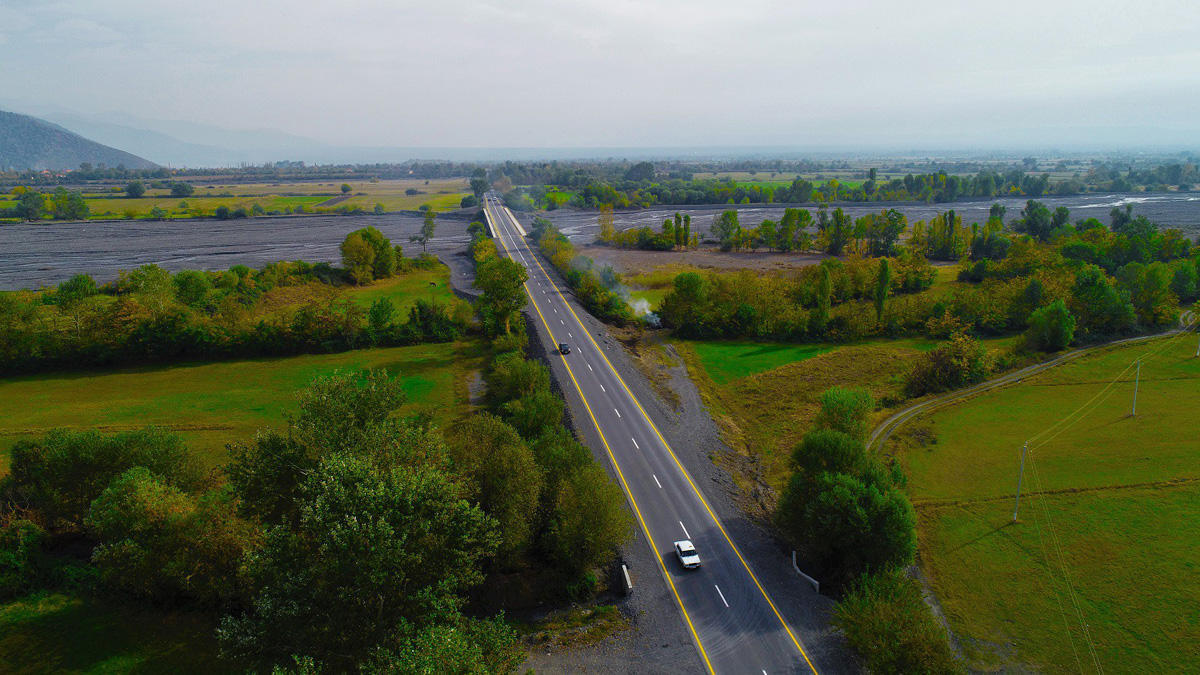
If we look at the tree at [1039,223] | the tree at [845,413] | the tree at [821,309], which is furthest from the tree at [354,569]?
the tree at [1039,223]

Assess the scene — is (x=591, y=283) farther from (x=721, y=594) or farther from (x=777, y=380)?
(x=721, y=594)

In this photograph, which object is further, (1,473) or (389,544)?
(1,473)

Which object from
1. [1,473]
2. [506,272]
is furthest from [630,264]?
[1,473]

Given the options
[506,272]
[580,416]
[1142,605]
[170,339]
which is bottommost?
[1142,605]

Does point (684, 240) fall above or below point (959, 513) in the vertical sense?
above

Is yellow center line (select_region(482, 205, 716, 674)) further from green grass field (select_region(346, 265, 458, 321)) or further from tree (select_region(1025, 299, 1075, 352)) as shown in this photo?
tree (select_region(1025, 299, 1075, 352))

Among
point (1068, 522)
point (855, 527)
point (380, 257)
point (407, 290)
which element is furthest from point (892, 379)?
point (380, 257)

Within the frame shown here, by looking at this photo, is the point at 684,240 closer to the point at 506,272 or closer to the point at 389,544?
the point at 506,272
